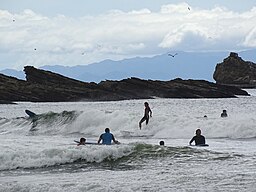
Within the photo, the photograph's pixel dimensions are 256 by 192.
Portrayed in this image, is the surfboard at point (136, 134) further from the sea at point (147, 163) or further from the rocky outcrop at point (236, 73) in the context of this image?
the rocky outcrop at point (236, 73)

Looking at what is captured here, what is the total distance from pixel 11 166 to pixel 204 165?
604 cm

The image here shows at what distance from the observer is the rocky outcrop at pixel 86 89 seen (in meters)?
86.3

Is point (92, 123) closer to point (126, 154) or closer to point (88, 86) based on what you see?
point (126, 154)

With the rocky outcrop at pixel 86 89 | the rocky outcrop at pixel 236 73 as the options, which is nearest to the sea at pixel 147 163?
the rocky outcrop at pixel 86 89

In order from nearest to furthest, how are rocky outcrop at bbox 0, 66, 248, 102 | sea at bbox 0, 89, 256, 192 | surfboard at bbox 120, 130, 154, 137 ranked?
1. sea at bbox 0, 89, 256, 192
2. surfboard at bbox 120, 130, 154, 137
3. rocky outcrop at bbox 0, 66, 248, 102

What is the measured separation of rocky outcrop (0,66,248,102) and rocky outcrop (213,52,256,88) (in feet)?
105

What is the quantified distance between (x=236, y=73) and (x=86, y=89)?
1807 inches

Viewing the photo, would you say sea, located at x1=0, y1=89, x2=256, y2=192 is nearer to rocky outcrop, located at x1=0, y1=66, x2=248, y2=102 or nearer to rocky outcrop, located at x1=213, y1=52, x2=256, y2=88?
rocky outcrop, located at x1=0, y1=66, x2=248, y2=102

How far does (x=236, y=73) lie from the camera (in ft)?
414

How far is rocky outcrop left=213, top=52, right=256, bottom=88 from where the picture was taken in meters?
126

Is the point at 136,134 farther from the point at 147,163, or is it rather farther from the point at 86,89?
the point at 86,89

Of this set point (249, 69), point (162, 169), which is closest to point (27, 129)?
point (162, 169)

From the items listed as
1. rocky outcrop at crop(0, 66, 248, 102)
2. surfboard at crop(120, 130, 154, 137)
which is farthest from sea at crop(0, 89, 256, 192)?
rocky outcrop at crop(0, 66, 248, 102)

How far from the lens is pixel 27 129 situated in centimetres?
4056
